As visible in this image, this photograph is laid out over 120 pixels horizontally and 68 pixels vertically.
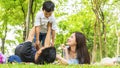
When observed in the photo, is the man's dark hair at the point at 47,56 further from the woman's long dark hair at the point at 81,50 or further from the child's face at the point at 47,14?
the child's face at the point at 47,14

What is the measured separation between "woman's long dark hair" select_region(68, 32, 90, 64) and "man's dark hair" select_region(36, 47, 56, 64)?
3.11 feet

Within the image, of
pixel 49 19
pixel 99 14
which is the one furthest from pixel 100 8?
pixel 49 19

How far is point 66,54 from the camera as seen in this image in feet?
25.4

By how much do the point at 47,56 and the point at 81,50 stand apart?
1.13 m

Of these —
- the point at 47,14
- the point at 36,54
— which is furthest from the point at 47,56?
the point at 47,14

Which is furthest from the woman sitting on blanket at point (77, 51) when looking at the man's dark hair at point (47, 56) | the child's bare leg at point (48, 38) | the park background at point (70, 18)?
the park background at point (70, 18)

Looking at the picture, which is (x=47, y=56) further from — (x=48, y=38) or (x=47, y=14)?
(x=47, y=14)

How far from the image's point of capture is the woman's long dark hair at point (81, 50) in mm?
7527

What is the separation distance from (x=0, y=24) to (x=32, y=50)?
20.9 m

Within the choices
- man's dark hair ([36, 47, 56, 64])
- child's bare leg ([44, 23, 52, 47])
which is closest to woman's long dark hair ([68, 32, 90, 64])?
child's bare leg ([44, 23, 52, 47])

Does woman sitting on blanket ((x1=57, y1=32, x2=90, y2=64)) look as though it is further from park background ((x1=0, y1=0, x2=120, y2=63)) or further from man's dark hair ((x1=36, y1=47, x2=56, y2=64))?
park background ((x1=0, y1=0, x2=120, y2=63))

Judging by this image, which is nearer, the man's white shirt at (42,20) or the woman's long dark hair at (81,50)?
the woman's long dark hair at (81,50)

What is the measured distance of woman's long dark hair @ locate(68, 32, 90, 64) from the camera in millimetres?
7527

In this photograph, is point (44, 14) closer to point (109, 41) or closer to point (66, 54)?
point (66, 54)
